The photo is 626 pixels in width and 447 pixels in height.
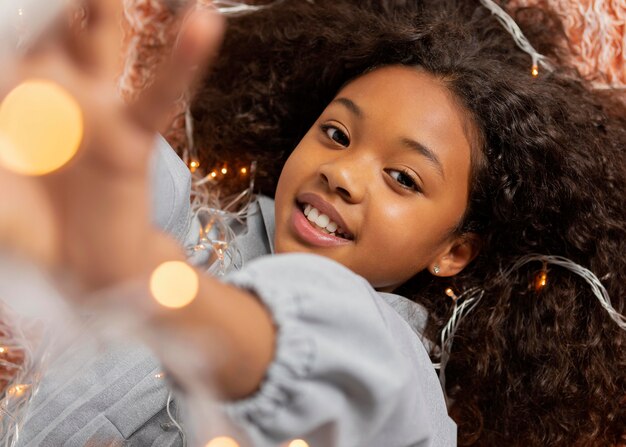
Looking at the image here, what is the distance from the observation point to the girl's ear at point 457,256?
3.63ft

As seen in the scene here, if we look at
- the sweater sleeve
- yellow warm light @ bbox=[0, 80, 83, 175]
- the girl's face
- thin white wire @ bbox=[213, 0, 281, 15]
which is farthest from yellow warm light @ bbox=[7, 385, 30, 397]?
thin white wire @ bbox=[213, 0, 281, 15]

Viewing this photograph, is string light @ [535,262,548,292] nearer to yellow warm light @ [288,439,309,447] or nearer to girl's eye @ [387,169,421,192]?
girl's eye @ [387,169,421,192]

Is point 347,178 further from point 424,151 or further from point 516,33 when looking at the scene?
point 516,33

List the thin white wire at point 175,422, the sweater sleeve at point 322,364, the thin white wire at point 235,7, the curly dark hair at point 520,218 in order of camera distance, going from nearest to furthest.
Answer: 1. the sweater sleeve at point 322,364
2. the thin white wire at point 175,422
3. the curly dark hair at point 520,218
4. the thin white wire at point 235,7

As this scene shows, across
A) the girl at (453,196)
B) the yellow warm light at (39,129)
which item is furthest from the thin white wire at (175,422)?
the yellow warm light at (39,129)

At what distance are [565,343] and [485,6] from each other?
531 millimetres

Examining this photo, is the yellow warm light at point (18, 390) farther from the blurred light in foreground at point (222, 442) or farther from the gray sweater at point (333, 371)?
the blurred light in foreground at point (222, 442)

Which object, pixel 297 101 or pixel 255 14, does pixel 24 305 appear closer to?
pixel 297 101

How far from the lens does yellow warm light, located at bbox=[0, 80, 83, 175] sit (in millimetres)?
490

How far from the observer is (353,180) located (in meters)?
0.98

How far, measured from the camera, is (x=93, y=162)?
0.51 m

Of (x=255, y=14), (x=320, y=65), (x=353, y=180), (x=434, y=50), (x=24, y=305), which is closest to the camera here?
(x=24, y=305)

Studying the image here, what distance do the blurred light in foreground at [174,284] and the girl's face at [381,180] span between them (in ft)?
1.43

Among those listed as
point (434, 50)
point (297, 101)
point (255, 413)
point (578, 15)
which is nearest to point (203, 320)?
point (255, 413)
